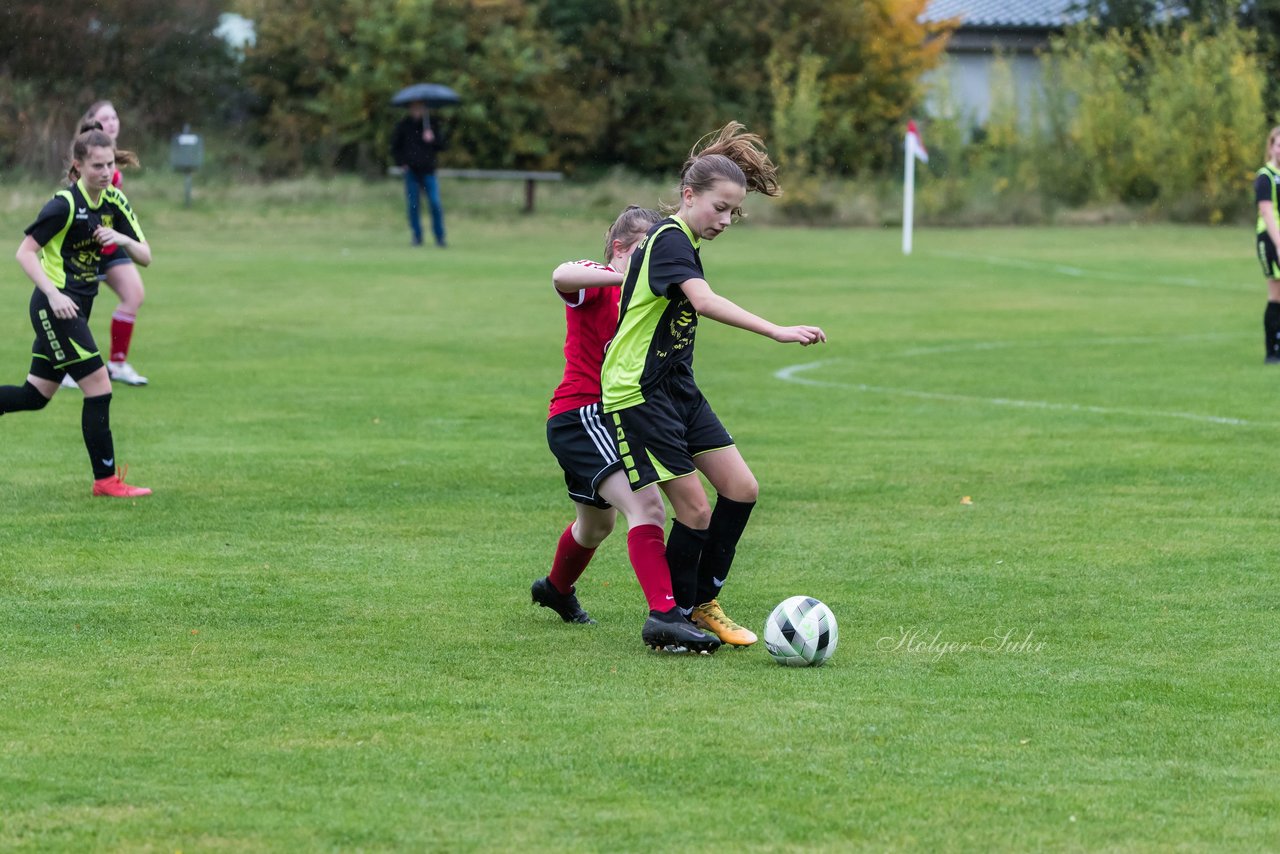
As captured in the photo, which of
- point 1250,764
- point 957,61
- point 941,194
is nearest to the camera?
point 1250,764

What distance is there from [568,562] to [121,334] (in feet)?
27.9

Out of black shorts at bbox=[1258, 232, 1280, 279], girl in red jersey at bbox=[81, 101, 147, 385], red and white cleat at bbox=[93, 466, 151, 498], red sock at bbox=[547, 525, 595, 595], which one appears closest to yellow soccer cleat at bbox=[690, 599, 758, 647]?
red sock at bbox=[547, 525, 595, 595]

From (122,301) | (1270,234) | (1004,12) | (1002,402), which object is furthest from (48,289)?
(1004,12)

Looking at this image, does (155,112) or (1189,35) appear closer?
(1189,35)

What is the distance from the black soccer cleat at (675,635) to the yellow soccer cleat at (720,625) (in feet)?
0.37

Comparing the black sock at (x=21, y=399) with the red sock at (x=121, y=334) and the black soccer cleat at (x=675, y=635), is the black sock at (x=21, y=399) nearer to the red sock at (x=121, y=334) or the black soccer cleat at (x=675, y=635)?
the red sock at (x=121, y=334)

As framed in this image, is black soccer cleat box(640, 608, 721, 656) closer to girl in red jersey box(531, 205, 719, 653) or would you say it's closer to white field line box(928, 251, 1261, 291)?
girl in red jersey box(531, 205, 719, 653)

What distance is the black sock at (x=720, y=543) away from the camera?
6.37 metres

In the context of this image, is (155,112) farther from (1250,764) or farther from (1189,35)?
(1250,764)

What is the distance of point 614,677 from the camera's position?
5.80 m

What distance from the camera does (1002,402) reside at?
13.2m

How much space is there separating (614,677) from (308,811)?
1.55m

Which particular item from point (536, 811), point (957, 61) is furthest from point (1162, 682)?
point (957, 61)

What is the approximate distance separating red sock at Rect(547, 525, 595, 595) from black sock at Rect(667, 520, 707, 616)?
0.38m
